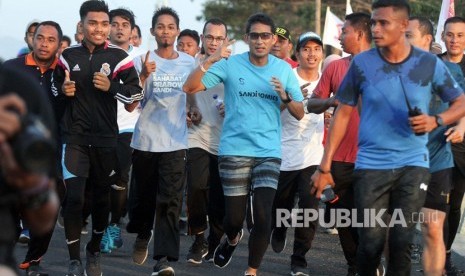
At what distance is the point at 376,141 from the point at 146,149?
3359mm

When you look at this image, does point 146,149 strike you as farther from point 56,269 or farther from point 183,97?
point 56,269

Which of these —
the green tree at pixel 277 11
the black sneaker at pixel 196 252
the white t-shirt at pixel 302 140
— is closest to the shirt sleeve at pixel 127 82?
the white t-shirt at pixel 302 140

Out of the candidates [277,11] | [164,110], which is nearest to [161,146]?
[164,110]

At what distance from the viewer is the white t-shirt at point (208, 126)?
39.7 feet

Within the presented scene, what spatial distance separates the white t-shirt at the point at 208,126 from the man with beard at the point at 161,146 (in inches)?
22.6

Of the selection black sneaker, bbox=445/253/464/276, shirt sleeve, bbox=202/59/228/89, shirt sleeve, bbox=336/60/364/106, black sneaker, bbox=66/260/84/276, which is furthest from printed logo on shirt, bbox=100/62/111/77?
black sneaker, bbox=445/253/464/276

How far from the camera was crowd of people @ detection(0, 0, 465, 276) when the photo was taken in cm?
845

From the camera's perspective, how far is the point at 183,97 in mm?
11500

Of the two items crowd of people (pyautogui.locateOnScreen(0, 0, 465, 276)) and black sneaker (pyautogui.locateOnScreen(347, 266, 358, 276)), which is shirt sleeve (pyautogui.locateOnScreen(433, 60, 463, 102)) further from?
black sneaker (pyautogui.locateOnScreen(347, 266, 358, 276))

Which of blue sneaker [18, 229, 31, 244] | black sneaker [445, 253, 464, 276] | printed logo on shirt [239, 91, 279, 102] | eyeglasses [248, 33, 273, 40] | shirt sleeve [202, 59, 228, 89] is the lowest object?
blue sneaker [18, 229, 31, 244]

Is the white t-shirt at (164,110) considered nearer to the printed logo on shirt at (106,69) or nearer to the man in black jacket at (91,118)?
the man in black jacket at (91,118)

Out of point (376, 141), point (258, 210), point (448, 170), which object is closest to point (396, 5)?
point (376, 141)

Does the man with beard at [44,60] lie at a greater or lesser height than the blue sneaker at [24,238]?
greater

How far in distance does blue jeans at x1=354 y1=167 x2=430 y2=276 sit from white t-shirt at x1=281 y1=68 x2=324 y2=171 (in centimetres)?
333
